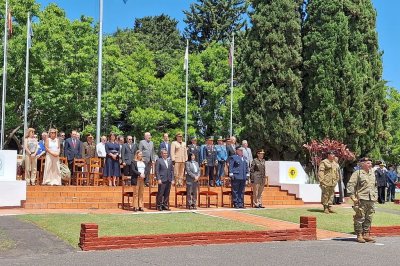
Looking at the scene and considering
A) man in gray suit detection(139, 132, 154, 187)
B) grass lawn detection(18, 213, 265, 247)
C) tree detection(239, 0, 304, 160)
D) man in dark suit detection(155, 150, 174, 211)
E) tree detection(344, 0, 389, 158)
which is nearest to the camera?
grass lawn detection(18, 213, 265, 247)

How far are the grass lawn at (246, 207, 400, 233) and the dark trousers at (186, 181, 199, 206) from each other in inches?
69.4

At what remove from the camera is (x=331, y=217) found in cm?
1834

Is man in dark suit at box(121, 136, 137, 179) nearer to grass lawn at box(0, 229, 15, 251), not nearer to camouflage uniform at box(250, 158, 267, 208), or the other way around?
camouflage uniform at box(250, 158, 267, 208)

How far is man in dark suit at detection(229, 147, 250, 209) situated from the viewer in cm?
1989

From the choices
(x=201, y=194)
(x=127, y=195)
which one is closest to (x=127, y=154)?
(x=127, y=195)

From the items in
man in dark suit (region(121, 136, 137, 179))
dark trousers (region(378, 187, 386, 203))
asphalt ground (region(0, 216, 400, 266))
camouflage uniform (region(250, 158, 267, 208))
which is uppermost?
man in dark suit (region(121, 136, 137, 179))

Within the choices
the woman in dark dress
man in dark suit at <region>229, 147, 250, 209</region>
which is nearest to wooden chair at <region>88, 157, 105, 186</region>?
the woman in dark dress

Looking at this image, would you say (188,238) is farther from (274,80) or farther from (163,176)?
(274,80)

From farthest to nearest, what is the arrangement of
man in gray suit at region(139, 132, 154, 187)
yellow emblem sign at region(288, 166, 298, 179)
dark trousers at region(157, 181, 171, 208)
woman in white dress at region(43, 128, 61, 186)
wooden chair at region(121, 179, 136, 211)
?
yellow emblem sign at region(288, 166, 298, 179) < man in gray suit at region(139, 132, 154, 187) < woman in white dress at region(43, 128, 61, 186) < wooden chair at region(121, 179, 136, 211) < dark trousers at region(157, 181, 171, 208)

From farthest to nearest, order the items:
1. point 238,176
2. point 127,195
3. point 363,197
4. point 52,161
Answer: point 52,161 → point 238,176 → point 127,195 → point 363,197

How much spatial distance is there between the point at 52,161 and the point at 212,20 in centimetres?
4348

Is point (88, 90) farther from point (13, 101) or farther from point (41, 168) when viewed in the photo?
point (41, 168)

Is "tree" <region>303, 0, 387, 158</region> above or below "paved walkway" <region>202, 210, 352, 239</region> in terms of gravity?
above

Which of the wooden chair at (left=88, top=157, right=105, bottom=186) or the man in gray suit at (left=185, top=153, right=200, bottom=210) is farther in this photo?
the wooden chair at (left=88, top=157, right=105, bottom=186)
